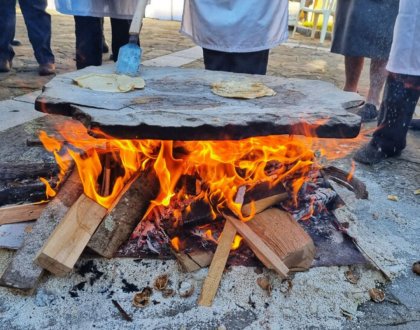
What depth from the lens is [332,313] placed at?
64.2 inches

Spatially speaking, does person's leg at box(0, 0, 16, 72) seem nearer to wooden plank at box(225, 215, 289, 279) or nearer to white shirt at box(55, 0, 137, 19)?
white shirt at box(55, 0, 137, 19)

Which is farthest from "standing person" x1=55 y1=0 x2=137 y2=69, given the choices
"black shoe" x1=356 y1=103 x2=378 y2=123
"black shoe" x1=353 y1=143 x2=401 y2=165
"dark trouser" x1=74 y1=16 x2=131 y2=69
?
"black shoe" x1=356 y1=103 x2=378 y2=123

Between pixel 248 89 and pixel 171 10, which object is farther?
pixel 171 10

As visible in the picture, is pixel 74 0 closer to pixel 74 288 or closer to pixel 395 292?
pixel 74 288

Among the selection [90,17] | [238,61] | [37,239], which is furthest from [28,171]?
[90,17]

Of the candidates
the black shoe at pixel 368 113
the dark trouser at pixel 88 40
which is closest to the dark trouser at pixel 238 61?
the dark trouser at pixel 88 40

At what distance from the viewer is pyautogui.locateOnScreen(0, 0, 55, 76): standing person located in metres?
4.51

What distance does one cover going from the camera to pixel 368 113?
13.1 feet

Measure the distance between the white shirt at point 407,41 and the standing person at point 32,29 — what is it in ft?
12.3

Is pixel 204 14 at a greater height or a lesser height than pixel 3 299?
greater

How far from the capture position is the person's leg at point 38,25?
14.7 ft

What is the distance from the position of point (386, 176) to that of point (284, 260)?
58.5 inches

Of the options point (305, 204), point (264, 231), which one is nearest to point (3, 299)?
point (264, 231)

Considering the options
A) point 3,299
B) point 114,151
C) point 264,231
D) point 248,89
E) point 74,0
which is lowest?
Result: point 3,299
